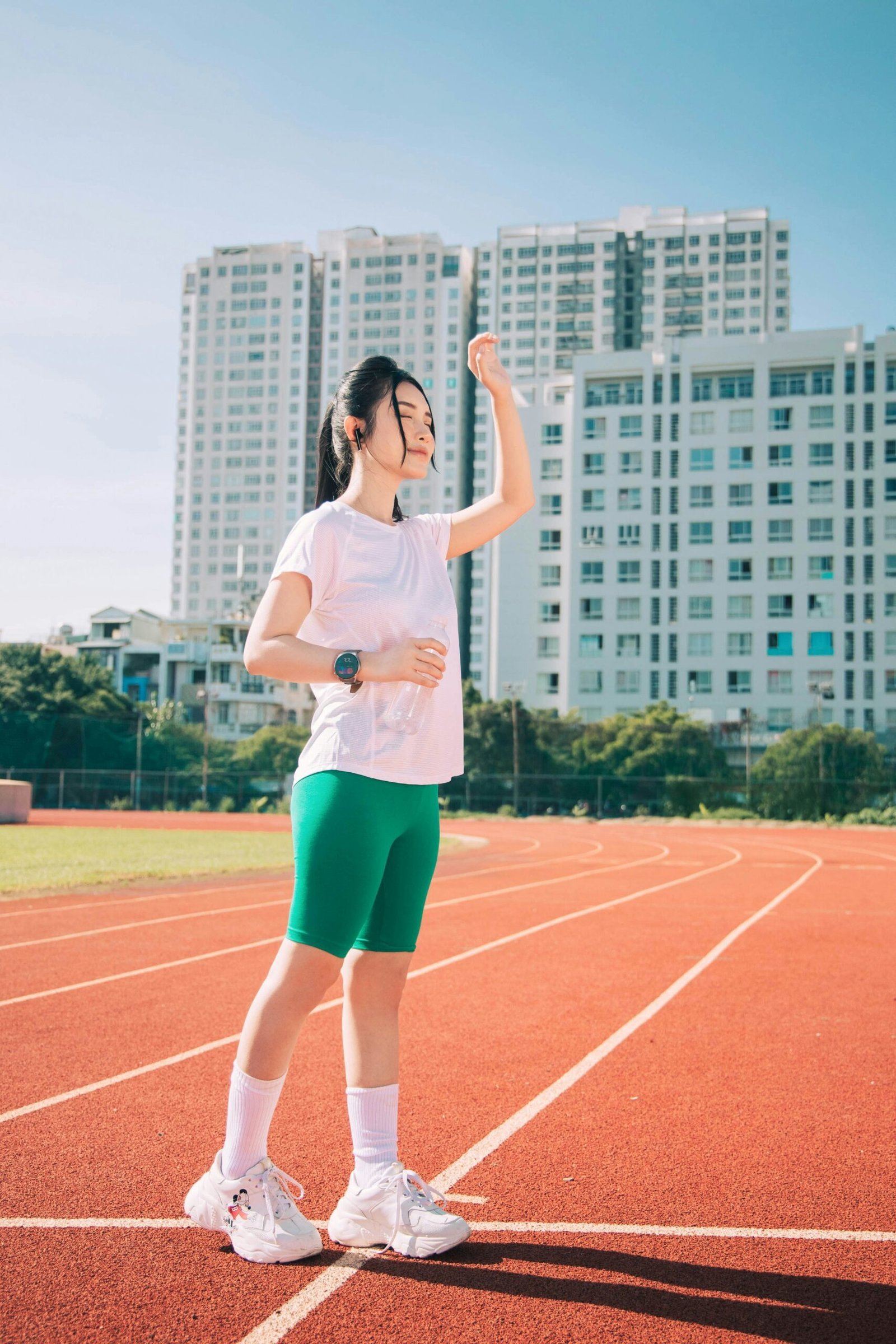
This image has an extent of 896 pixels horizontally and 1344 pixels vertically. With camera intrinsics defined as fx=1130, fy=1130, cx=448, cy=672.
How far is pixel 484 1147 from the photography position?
3.77 metres

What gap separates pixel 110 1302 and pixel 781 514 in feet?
251

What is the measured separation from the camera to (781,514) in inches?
2940

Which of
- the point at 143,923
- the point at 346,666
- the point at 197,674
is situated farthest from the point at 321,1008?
the point at 197,674

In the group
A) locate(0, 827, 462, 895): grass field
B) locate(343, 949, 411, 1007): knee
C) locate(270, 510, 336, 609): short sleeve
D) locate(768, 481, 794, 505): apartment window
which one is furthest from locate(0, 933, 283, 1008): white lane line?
locate(768, 481, 794, 505): apartment window

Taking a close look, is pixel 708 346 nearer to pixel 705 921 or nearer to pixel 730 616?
pixel 730 616

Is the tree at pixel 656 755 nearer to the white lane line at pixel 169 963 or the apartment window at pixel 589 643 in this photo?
the apartment window at pixel 589 643

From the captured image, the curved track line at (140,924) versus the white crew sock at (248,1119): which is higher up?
the white crew sock at (248,1119)

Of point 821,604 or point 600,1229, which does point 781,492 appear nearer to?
point 821,604

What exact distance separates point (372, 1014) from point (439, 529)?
130 cm

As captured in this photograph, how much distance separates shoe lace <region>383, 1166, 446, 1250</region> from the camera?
2.78m

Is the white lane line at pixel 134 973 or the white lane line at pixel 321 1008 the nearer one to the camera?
the white lane line at pixel 321 1008

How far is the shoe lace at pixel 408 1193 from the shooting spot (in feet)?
9.11

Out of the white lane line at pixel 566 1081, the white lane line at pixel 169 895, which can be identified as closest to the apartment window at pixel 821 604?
the white lane line at pixel 169 895

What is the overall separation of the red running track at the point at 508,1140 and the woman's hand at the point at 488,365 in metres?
2.22
